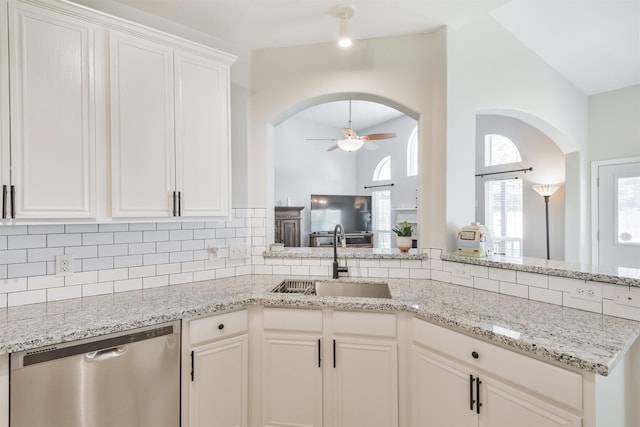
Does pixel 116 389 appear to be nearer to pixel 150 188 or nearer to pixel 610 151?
pixel 150 188

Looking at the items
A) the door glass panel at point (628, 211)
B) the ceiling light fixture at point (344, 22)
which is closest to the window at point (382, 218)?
the door glass panel at point (628, 211)

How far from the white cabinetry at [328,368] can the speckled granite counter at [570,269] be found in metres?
A: 0.75

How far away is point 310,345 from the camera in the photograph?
1.71 metres

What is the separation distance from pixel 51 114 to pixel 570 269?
2721mm

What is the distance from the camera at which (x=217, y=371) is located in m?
1.63

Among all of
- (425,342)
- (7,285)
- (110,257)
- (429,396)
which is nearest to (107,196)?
(110,257)

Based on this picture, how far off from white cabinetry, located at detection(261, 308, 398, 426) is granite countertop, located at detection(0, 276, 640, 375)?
10 cm

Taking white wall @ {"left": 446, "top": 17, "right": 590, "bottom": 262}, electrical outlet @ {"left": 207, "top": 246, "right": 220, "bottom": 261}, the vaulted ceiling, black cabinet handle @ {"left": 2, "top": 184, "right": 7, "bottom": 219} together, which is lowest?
electrical outlet @ {"left": 207, "top": 246, "right": 220, "bottom": 261}

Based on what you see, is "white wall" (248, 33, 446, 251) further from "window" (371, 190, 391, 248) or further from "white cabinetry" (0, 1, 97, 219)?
"window" (371, 190, 391, 248)

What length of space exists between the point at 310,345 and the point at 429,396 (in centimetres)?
67

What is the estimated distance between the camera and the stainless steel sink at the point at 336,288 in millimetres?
2100

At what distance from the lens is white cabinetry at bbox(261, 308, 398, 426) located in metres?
1.64

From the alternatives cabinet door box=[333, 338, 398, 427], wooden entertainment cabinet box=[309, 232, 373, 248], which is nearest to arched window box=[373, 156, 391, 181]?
wooden entertainment cabinet box=[309, 232, 373, 248]

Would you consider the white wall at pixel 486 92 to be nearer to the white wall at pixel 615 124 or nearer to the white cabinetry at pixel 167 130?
the white wall at pixel 615 124
